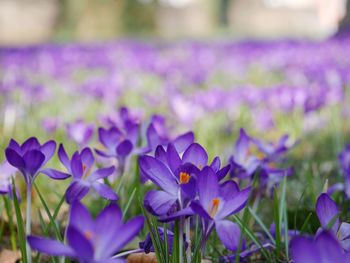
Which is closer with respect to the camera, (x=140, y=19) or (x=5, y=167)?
(x=5, y=167)

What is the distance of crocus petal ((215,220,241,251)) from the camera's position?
0.74 metres

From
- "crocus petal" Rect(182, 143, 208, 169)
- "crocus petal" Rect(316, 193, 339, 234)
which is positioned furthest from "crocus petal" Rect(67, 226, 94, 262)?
"crocus petal" Rect(316, 193, 339, 234)

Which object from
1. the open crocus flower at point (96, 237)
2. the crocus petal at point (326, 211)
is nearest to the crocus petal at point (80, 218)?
the open crocus flower at point (96, 237)

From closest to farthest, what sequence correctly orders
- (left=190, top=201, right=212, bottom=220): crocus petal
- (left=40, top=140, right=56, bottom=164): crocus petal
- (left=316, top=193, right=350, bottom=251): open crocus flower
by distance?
(left=190, top=201, right=212, bottom=220): crocus petal
(left=316, top=193, right=350, bottom=251): open crocus flower
(left=40, top=140, right=56, bottom=164): crocus petal

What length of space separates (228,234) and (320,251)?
0.70 ft

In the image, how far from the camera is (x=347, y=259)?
537 mm

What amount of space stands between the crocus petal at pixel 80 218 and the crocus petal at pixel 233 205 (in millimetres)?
229

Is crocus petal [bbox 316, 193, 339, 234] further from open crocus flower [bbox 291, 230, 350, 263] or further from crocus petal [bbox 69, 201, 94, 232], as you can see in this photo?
crocus petal [bbox 69, 201, 94, 232]

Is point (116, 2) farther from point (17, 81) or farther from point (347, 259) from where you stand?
point (347, 259)

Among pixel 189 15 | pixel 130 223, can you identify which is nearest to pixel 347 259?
Answer: pixel 130 223

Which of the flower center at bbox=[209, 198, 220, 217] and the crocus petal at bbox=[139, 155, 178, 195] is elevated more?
the crocus petal at bbox=[139, 155, 178, 195]

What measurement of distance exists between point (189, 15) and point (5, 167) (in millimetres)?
33149

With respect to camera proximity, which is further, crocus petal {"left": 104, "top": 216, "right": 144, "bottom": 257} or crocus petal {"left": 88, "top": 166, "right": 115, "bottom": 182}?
crocus petal {"left": 88, "top": 166, "right": 115, "bottom": 182}

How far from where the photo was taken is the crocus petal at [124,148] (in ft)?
3.69
